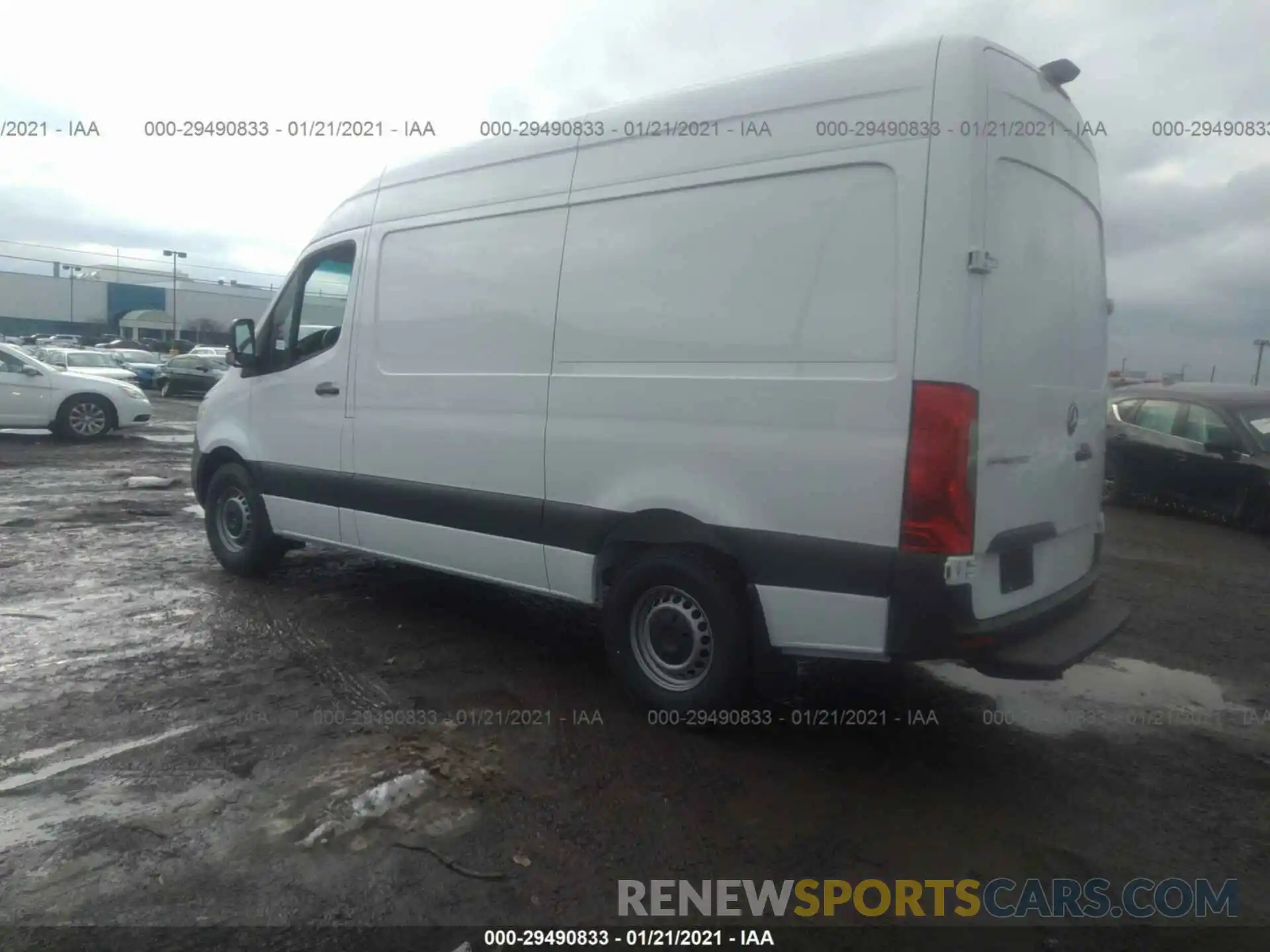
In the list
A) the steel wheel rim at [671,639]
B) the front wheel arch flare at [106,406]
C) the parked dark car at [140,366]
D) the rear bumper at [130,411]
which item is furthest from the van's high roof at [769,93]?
the parked dark car at [140,366]

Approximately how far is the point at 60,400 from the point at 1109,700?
15456 mm

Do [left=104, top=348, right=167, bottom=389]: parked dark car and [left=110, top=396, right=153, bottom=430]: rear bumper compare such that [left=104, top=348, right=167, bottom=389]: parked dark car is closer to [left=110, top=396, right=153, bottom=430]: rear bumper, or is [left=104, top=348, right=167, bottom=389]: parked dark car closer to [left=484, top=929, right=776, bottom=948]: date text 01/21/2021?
[left=110, top=396, right=153, bottom=430]: rear bumper

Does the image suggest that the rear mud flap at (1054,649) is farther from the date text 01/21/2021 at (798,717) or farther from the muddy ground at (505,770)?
the date text 01/21/2021 at (798,717)

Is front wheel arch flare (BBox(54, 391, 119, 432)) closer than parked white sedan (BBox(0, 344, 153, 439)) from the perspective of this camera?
No

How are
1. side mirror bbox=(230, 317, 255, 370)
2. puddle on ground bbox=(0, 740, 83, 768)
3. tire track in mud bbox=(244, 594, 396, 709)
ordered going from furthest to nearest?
side mirror bbox=(230, 317, 255, 370) → tire track in mud bbox=(244, 594, 396, 709) → puddle on ground bbox=(0, 740, 83, 768)


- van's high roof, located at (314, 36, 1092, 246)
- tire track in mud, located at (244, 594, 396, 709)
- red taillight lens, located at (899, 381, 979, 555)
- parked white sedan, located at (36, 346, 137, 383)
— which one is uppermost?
van's high roof, located at (314, 36, 1092, 246)

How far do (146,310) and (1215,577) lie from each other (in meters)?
79.5

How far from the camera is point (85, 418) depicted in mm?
15211

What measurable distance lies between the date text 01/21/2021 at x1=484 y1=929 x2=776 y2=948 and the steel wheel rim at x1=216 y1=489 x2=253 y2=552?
14.3ft

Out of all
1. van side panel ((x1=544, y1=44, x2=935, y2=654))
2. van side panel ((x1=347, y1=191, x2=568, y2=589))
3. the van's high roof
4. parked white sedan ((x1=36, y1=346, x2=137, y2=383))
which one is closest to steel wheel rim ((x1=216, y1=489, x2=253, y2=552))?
van side panel ((x1=347, y1=191, x2=568, y2=589))

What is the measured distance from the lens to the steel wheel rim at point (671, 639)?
400 centimetres

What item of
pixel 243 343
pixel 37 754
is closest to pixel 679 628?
pixel 37 754

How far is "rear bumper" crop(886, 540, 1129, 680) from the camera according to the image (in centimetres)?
332

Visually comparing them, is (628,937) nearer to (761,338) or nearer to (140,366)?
(761,338)
